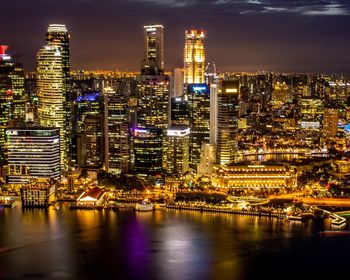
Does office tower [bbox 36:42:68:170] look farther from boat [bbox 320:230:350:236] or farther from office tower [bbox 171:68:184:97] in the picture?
boat [bbox 320:230:350:236]

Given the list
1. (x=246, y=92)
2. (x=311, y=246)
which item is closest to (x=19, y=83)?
(x=311, y=246)

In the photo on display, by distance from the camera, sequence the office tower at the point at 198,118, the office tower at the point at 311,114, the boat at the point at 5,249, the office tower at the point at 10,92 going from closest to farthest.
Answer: the boat at the point at 5,249, the office tower at the point at 10,92, the office tower at the point at 198,118, the office tower at the point at 311,114

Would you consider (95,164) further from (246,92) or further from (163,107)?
(246,92)

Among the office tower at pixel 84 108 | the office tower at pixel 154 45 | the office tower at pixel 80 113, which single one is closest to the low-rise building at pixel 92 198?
the office tower at pixel 80 113

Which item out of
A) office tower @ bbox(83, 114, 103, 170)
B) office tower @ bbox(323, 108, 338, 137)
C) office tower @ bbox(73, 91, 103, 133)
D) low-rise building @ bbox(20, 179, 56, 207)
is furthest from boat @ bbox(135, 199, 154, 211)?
office tower @ bbox(323, 108, 338, 137)

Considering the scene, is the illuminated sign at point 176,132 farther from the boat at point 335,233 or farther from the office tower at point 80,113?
the boat at point 335,233

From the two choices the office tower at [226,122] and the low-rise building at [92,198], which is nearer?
the low-rise building at [92,198]
